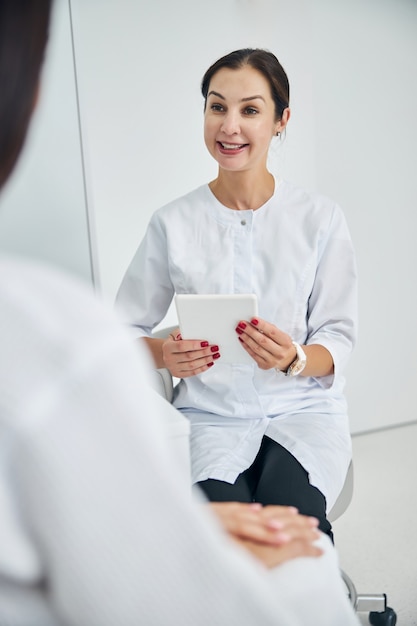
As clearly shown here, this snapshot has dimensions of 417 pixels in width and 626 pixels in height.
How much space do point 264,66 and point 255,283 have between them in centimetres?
57

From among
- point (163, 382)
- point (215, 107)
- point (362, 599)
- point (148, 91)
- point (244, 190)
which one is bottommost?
point (362, 599)

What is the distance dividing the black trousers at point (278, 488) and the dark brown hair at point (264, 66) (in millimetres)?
939

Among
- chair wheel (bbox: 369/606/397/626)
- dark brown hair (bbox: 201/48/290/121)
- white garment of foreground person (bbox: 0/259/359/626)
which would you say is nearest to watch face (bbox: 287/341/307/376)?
dark brown hair (bbox: 201/48/290/121)

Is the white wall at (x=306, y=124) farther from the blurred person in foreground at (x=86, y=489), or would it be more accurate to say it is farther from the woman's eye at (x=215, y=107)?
the blurred person in foreground at (x=86, y=489)

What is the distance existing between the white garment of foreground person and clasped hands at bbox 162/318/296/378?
1.03m

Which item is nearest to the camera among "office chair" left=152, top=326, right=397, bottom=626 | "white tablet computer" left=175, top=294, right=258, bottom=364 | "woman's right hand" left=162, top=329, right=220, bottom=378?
"white tablet computer" left=175, top=294, right=258, bottom=364

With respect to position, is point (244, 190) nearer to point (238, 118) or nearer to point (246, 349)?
point (238, 118)

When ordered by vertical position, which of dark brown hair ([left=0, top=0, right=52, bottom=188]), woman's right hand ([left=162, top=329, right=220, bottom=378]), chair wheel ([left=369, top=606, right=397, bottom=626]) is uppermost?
dark brown hair ([left=0, top=0, right=52, bottom=188])

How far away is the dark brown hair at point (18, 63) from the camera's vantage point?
0.58 meters

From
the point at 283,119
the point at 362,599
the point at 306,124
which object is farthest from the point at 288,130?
the point at 362,599

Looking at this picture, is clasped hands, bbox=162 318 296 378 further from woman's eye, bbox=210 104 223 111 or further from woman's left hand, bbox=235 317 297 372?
woman's eye, bbox=210 104 223 111

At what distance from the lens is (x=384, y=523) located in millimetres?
2639

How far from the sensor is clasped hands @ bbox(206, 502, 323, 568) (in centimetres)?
75

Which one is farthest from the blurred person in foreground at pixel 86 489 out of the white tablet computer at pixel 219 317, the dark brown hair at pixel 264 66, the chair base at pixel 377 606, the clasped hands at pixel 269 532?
the chair base at pixel 377 606
